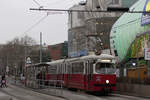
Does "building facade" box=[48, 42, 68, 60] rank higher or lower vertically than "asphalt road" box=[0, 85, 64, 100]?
higher

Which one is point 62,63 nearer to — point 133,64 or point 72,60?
point 72,60

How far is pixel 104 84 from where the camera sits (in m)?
24.2

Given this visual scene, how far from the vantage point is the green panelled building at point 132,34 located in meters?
41.9

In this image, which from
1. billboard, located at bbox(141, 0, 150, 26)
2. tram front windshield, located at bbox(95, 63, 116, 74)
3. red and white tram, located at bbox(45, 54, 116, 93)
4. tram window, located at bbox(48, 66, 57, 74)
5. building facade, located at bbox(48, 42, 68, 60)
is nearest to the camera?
red and white tram, located at bbox(45, 54, 116, 93)

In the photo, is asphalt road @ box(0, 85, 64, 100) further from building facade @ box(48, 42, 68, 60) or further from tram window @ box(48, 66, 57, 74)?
building facade @ box(48, 42, 68, 60)

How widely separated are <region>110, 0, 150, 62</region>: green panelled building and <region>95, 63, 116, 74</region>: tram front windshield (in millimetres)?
15951

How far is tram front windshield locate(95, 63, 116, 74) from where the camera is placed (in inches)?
955

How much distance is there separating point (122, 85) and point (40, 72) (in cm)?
1146

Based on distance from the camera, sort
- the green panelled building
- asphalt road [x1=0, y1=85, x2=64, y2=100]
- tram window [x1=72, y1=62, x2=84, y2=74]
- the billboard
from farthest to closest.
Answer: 1. the green panelled building
2. the billboard
3. tram window [x1=72, y1=62, x2=84, y2=74]
4. asphalt road [x1=0, y1=85, x2=64, y2=100]

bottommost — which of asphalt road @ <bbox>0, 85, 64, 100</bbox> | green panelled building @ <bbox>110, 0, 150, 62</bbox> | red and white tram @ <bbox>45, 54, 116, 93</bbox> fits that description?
asphalt road @ <bbox>0, 85, 64, 100</bbox>

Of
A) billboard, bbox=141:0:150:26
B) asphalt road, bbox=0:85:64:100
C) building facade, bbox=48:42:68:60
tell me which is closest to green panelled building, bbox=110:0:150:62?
billboard, bbox=141:0:150:26

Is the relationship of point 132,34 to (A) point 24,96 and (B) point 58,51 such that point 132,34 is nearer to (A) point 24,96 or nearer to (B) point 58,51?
(A) point 24,96

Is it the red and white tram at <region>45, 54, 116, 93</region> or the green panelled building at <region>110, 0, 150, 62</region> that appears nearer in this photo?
the red and white tram at <region>45, 54, 116, 93</region>

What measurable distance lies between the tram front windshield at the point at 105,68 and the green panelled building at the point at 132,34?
52.3ft
